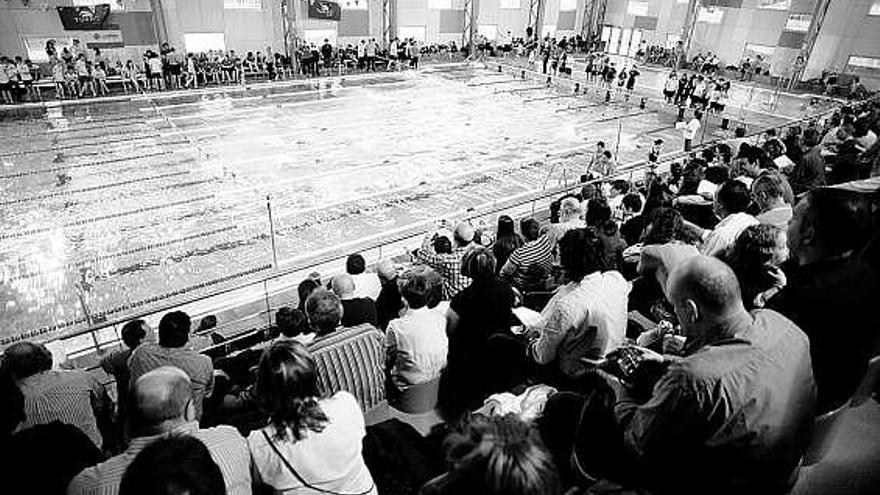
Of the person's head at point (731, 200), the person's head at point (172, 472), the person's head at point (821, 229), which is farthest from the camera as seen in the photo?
the person's head at point (731, 200)

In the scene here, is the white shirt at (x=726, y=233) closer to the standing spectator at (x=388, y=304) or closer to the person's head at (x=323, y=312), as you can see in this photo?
the standing spectator at (x=388, y=304)

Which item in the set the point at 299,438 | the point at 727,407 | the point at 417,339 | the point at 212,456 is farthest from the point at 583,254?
the point at 212,456

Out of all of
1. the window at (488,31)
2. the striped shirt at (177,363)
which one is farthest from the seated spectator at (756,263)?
the window at (488,31)

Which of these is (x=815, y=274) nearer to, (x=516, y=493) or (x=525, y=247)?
(x=516, y=493)

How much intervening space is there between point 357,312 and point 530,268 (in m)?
1.51

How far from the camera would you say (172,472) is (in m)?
1.34

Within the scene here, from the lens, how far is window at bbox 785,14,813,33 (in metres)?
20.9

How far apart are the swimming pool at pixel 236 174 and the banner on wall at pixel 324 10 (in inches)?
149

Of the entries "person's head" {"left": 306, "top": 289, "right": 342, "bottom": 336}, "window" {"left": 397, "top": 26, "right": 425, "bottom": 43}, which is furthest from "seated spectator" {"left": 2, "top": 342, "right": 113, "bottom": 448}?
"window" {"left": 397, "top": 26, "right": 425, "bottom": 43}

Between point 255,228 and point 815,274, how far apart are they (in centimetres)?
799

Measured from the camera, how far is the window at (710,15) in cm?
2373

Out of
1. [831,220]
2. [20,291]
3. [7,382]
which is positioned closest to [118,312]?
[20,291]

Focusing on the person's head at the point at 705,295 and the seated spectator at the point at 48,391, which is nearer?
the person's head at the point at 705,295

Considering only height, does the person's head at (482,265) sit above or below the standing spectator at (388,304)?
above
